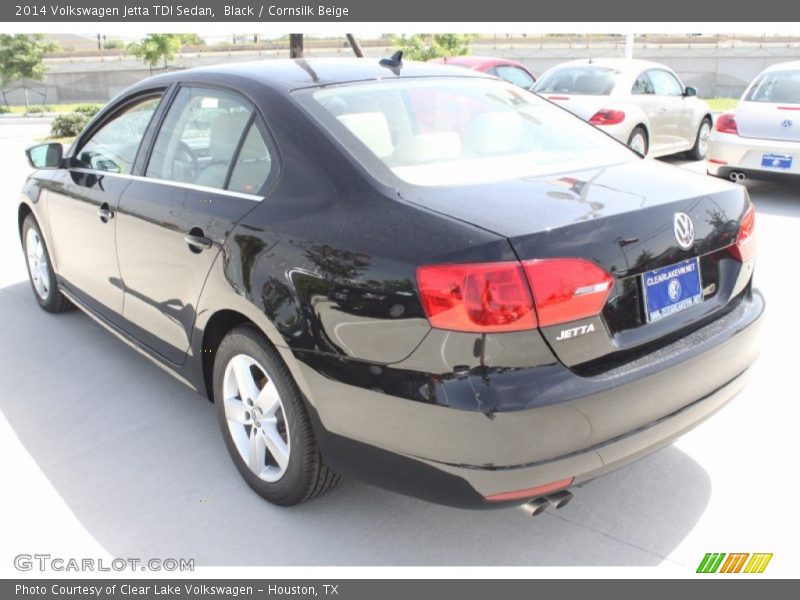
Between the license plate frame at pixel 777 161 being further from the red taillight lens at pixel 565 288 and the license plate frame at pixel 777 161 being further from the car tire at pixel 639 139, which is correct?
the red taillight lens at pixel 565 288

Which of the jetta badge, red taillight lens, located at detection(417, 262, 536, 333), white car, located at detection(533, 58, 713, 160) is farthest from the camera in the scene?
white car, located at detection(533, 58, 713, 160)

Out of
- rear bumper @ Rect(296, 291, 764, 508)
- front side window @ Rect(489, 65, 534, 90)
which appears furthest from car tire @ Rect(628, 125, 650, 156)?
rear bumper @ Rect(296, 291, 764, 508)

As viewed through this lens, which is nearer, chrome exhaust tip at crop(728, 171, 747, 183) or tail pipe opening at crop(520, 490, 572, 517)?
tail pipe opening at crop(520, 490, 572, 517)

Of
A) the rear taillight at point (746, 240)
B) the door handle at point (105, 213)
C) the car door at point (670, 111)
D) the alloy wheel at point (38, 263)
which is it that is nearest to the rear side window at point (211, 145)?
the door handle at point (105, 213)

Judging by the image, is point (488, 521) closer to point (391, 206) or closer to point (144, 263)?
point (391, 206)

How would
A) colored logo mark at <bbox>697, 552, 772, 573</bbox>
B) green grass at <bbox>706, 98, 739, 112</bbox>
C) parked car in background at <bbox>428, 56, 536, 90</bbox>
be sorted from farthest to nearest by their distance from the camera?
1. green grass at <bbox>706, 98, 739, 112</bbox>
2. parked car in background at <bbox>428, 56, 536, 90</bbox>
3. colored logo mark at <bbox>697, 552, 772, 573</bbox>

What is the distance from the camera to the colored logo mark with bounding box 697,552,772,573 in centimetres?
259

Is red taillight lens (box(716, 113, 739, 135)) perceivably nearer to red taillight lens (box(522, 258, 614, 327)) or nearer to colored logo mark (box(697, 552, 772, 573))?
colored logo mark (box(697, 552, 772, 573))

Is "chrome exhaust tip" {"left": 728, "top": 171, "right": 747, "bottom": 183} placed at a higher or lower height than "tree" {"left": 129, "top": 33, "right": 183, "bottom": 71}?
lower

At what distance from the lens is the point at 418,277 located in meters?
2.21

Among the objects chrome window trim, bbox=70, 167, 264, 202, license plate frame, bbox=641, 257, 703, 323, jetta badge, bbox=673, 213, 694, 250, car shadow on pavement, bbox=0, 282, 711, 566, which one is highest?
chrome window trim, bbox=70, 167, 264, 202

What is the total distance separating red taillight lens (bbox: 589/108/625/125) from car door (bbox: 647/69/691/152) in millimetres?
1275
